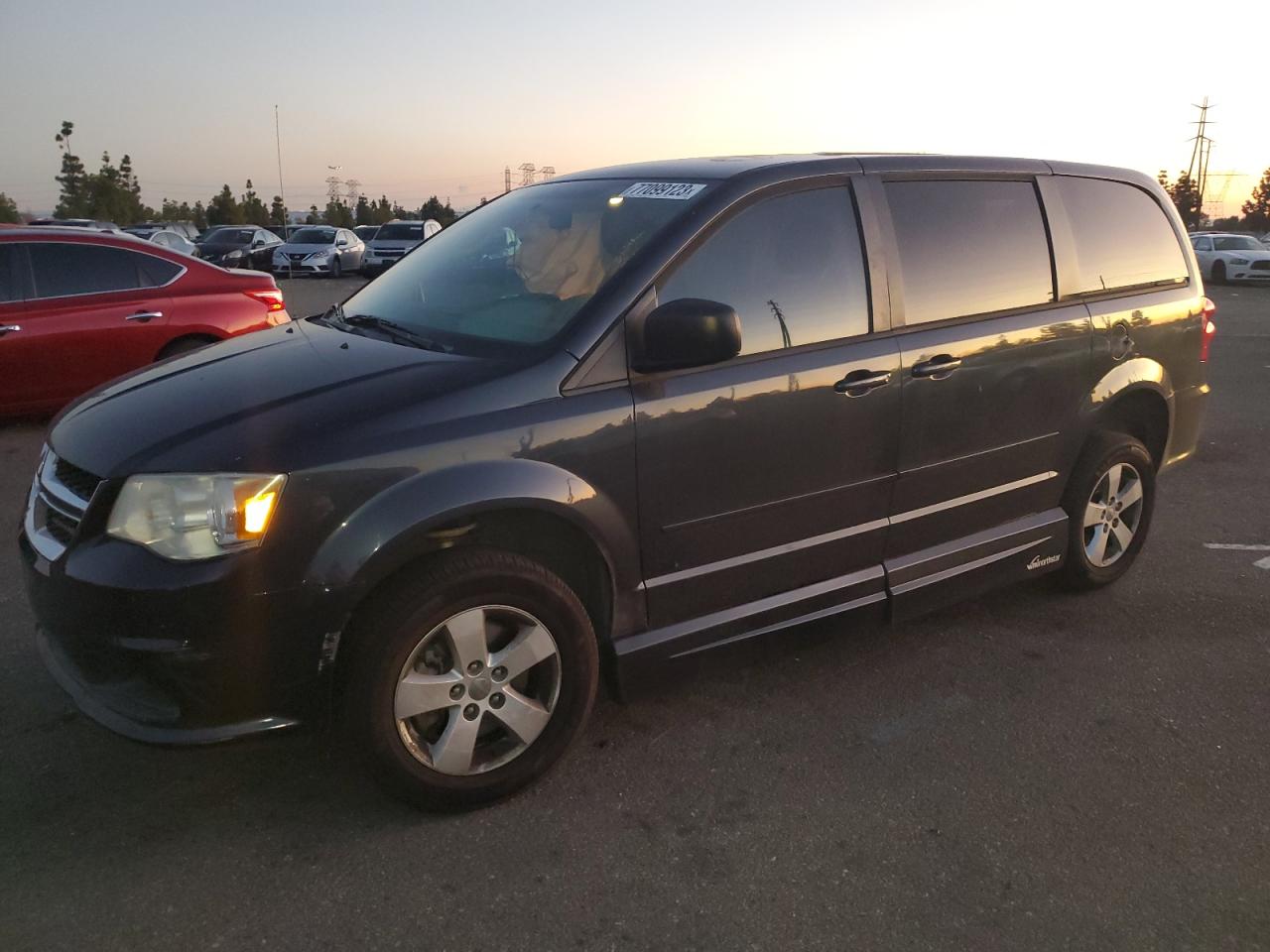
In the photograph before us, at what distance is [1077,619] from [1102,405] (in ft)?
3.11

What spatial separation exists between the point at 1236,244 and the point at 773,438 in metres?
31.6

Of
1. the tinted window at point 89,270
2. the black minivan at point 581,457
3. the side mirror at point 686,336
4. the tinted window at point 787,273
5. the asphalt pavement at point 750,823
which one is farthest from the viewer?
the tinted window at point 89,270

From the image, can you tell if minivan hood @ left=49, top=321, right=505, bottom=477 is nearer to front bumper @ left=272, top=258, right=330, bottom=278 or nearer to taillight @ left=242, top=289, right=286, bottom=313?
taillight @ left=242, top=289, right=286, bottom=313

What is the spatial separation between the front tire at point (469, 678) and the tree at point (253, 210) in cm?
7400

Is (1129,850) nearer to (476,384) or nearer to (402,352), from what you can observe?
(476,384)

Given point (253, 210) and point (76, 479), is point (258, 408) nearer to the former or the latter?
point (76, 479)

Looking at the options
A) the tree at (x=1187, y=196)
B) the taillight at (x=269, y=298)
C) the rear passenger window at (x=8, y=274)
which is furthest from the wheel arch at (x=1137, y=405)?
the tree at (x=1187, y=196)

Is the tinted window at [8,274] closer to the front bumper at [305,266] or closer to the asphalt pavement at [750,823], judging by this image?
the asphalt pavement at [750,823]

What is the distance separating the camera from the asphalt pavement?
97.8 inches

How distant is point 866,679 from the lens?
151 inches

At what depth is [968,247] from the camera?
12.7ft

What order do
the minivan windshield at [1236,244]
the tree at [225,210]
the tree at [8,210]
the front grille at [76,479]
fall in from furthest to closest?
the tree at [225,210]
the tree at [8,210]
the minivan windshield at [1236,244]
the front grille at [76,479]

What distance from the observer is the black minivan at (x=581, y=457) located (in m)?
2.60

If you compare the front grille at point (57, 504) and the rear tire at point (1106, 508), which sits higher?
the front grille at point (57, 504)
